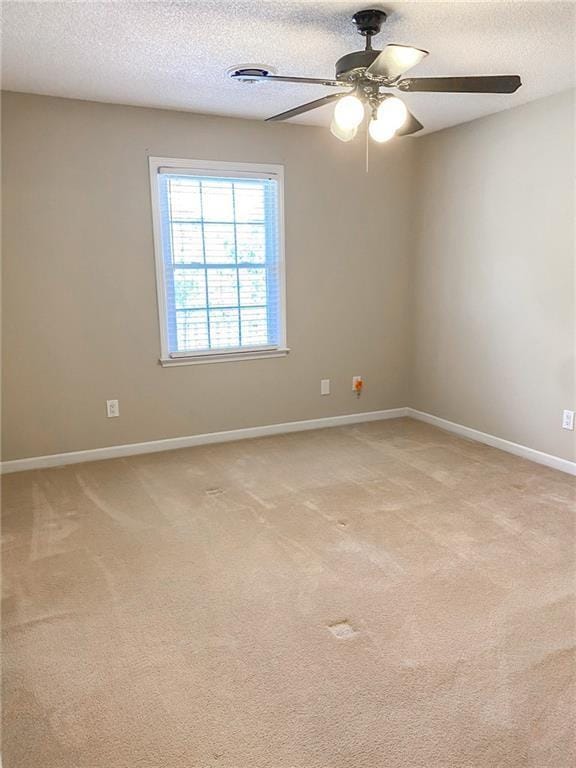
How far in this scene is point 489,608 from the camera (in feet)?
7.45

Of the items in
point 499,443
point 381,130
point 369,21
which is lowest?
point 499,443

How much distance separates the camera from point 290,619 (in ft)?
7.30

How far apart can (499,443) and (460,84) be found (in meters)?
2.67

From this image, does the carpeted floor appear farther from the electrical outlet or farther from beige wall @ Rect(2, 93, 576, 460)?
beige wall @ Rect(2, 93, 576, 460)

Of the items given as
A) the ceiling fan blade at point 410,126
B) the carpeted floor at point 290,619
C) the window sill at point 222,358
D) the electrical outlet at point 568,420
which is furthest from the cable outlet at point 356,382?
the ceiling fan blade at point 410,126

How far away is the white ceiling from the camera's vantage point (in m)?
2.37

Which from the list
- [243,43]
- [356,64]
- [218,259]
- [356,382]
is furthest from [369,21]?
[356,382]

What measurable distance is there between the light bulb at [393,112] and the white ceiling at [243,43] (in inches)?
15.5

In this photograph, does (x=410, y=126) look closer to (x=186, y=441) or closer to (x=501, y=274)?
(x=501, y=274)

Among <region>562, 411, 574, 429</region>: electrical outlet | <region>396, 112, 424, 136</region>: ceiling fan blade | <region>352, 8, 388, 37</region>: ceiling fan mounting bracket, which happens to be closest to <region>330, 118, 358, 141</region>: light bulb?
<region>396, 112, 424, 136</region>: ceiling fan blade

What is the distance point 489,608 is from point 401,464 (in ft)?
5.61

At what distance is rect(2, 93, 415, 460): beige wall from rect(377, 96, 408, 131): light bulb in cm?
205

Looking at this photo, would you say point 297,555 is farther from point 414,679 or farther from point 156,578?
point 414,679

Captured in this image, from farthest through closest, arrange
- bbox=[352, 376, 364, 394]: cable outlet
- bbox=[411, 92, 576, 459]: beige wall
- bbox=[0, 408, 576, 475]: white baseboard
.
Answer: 1. bbox=[352, 376, 364, 394]: cable outlet
2. bbox=[0, 408, 576, 475]: white baseboard
3. bbox=[411, 92, 576, 459]: beige wall
